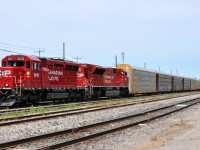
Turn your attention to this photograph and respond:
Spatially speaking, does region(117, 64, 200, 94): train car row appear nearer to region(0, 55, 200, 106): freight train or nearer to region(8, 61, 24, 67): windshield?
region(0, 55, 200, 106): freight train

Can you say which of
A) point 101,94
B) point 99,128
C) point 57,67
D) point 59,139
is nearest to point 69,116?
point 99,128

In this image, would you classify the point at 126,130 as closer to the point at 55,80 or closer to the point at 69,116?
the point at 69,116

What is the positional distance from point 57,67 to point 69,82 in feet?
7.67

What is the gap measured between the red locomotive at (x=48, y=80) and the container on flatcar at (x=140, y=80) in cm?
535

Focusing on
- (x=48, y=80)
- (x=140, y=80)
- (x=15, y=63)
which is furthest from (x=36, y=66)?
(x=140, y=80)

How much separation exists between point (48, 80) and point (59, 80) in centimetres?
191

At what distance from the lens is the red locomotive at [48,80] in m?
22.6

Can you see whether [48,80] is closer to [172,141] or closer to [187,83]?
[172,141]

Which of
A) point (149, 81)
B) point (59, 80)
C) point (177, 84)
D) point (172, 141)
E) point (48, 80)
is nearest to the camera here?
point (172, 141)

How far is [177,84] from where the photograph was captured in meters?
65.2

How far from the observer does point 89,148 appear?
29.5 feet

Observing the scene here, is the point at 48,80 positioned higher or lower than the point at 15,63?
lower

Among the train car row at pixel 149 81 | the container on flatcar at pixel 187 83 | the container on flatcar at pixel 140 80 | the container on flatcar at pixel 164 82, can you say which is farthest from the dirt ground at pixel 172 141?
the container on flatcar at pixel 187 83

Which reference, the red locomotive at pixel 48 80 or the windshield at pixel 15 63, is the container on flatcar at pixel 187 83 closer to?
the red locomotive at pixel 48 80
